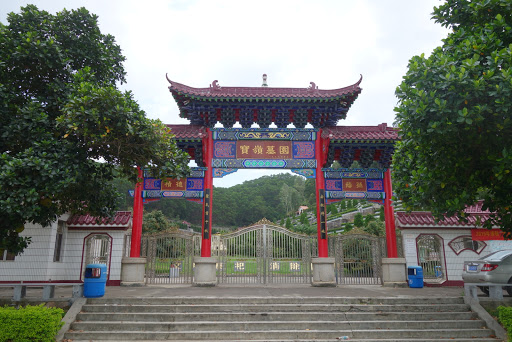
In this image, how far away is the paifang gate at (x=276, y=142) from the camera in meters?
12.3

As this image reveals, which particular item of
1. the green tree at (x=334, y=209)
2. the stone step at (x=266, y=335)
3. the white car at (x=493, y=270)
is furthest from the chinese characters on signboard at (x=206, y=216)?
the green tree at (x=334, y=209)

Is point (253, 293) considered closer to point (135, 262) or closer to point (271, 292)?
point (271, 292)

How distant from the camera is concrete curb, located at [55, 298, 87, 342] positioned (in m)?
7.00

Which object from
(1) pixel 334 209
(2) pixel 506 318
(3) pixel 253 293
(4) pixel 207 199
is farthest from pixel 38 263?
(1) pixel 334 209

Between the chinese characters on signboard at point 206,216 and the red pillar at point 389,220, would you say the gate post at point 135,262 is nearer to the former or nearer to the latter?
the chinese characters on signboard at point 206,216

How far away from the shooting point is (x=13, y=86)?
7688 mm

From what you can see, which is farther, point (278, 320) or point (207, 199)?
point (207, 199)

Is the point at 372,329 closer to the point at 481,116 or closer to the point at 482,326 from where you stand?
the point at 482,326

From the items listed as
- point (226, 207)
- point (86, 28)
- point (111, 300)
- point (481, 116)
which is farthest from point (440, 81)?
point (226, 207)

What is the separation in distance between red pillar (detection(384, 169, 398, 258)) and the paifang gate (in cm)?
3

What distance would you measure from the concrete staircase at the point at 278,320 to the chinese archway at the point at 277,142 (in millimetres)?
4073

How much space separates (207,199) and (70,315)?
5636mm

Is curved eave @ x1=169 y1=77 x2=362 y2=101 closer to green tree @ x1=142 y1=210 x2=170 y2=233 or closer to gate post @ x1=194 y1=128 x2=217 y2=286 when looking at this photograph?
gate post @ x1=194 y1=128 x2=217 y2=286

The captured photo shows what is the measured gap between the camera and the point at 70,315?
299 inches
